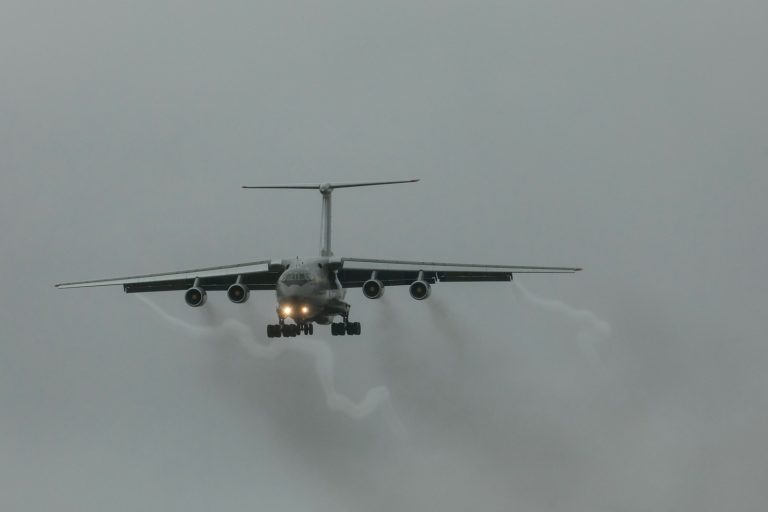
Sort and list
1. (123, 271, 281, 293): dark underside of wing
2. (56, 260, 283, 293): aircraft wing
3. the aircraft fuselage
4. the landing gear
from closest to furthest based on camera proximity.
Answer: the aircraft fuselage → (56, 260, 283, 293): aircraft wing → (123, 271, 281, 293): dark underside of wing → the landing gear

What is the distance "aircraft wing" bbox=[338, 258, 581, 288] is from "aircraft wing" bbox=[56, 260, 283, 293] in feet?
8.58

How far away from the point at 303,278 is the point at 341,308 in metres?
3.95

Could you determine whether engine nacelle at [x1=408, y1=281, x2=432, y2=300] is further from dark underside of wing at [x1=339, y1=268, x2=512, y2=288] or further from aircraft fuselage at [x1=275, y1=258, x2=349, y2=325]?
aircraft fuselage at [x1=275, y1=258, x2=349, y2=325]

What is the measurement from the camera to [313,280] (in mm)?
42344

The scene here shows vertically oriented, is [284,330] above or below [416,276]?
below

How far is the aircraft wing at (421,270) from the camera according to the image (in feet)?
144

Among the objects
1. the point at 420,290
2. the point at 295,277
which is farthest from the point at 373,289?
the point at 295,277

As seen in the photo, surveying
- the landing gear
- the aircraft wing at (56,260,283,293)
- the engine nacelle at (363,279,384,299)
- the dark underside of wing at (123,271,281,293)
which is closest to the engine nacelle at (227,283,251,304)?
the aircraft wing at (56,260,283,293)

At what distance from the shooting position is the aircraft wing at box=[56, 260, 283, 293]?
4503 cm

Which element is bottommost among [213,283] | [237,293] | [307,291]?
[213,283]

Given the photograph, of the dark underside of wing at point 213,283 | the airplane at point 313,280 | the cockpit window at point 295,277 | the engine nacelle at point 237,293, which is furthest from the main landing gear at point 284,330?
the cockpit window at point 295,277

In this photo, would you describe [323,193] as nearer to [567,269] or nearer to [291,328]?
[291,328]

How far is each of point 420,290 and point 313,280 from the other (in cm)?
370

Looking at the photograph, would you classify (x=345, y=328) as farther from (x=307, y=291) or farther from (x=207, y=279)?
(x=307, y=291)
